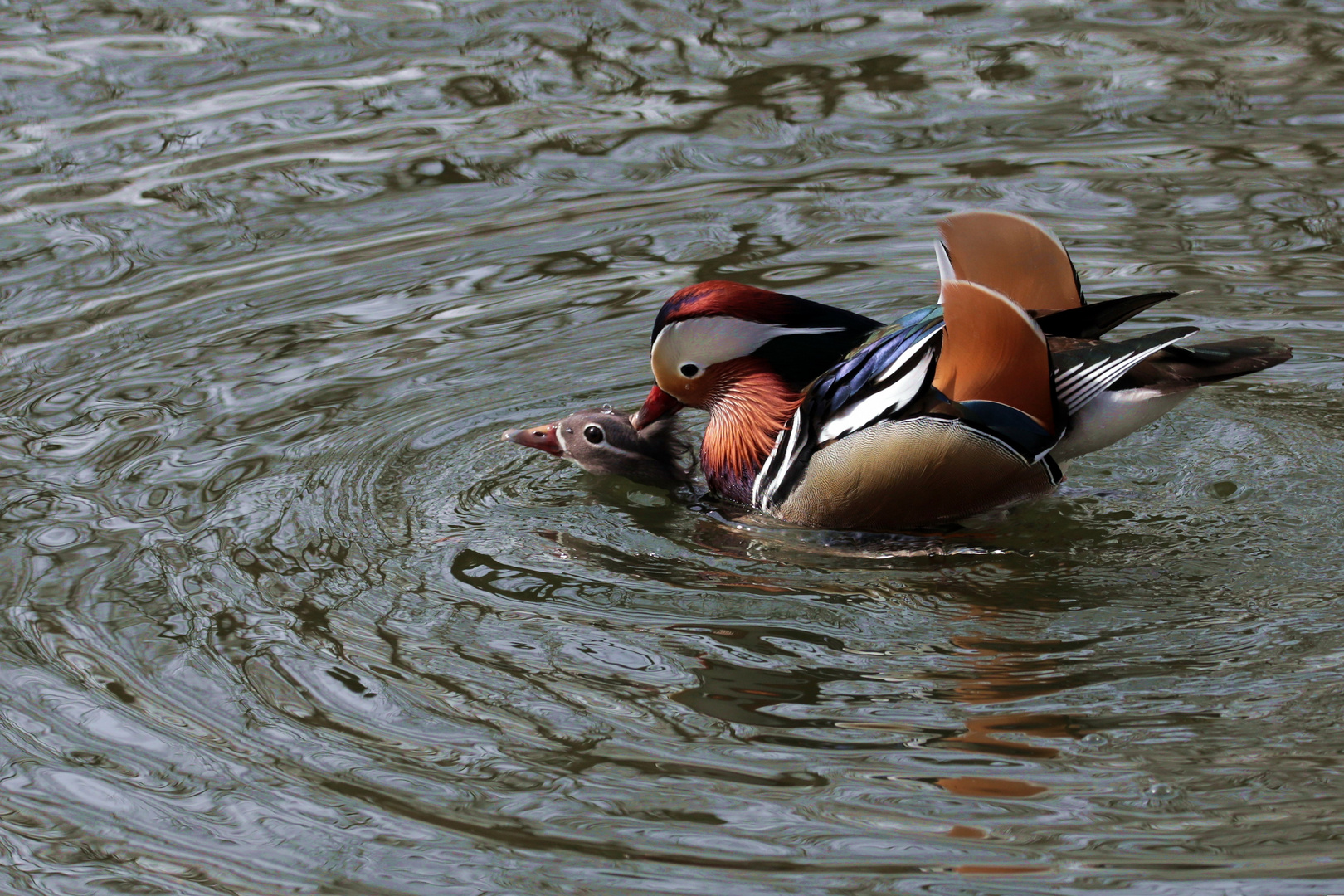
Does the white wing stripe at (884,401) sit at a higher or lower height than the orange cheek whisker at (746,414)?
higher

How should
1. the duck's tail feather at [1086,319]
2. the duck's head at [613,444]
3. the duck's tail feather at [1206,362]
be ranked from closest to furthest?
the duck's tail feather at [1206,362] → the duck's tail feather at [1086,319] → the duck's head at [613,444]

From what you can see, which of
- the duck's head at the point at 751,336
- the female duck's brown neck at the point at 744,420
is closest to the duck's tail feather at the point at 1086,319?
the duck's head at the point at 751,336

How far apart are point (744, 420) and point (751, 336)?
349mm

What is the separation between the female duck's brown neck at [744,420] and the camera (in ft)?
19.4

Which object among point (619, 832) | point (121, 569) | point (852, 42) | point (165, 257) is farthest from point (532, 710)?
point (852, 42)

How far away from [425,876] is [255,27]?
8239mm

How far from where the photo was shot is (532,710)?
4.46 meters

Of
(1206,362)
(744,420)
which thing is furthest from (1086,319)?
(744,420)

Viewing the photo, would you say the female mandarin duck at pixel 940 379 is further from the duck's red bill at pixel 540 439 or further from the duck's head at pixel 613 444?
the duck's red bill at pixel 540 439

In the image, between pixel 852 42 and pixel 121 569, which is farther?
pixel 852 42

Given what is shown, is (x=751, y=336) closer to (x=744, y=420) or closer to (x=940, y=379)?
(x=744, y=420)

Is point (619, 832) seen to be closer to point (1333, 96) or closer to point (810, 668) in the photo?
point (810, 668)

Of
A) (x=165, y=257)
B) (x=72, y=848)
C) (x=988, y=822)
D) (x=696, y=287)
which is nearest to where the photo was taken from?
(x=988, y=822)

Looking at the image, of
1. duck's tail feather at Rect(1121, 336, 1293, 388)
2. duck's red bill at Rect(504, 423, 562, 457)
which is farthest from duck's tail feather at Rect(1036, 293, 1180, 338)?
duck's red bill at Rect(504, 423, 562, 457)
